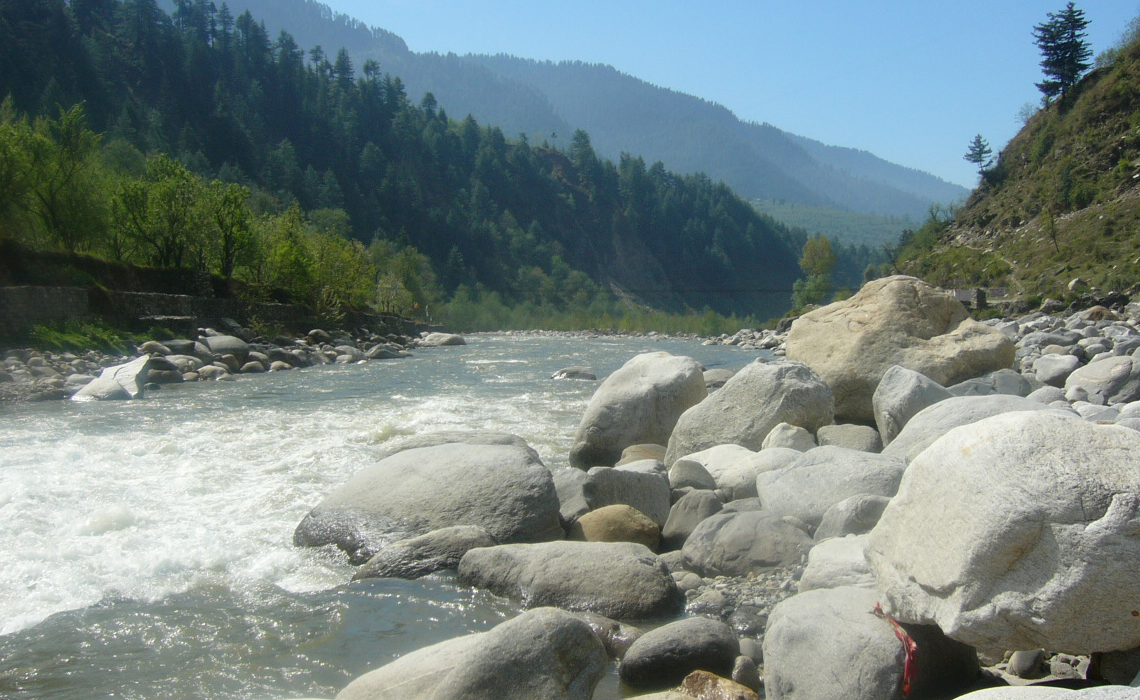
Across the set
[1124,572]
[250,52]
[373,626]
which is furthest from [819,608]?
[250,52]

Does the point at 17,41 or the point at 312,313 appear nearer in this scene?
the point at 312,313

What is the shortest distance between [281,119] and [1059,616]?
141 m

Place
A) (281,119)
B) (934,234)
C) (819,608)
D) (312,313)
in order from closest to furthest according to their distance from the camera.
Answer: (819,608) < (312,313) < (934,234) < (281,119)

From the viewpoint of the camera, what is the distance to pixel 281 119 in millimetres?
129500

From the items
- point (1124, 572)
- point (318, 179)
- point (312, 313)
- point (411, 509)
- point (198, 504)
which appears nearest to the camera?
point (1124, 572)

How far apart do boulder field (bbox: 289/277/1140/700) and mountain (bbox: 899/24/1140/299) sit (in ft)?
111

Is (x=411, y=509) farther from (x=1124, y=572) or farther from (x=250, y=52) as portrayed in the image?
(x=250, y=52)

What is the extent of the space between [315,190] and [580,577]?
118 meters

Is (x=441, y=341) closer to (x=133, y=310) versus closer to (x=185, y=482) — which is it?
(x=133, y=310)

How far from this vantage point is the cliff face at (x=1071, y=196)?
43125mm

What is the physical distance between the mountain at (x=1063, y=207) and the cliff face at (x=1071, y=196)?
81 millimetres

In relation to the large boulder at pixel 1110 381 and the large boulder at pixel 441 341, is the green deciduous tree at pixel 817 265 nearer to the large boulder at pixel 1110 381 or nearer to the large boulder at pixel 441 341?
the large boulder at pixel 441 341

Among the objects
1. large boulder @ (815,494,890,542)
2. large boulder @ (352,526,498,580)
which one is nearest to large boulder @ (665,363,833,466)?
large boulder @ (815,494,890,542)

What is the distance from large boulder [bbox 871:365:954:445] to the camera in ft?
26.9
